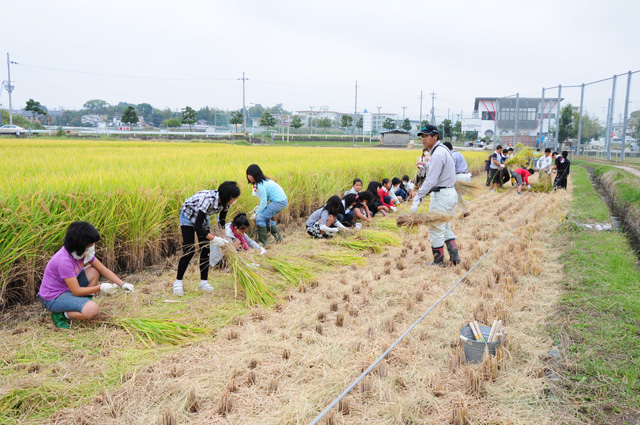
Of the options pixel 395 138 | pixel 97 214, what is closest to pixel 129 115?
pixel 395 138

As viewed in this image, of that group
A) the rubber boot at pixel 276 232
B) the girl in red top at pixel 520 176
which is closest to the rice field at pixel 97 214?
the rubber boot at pixel 276 232

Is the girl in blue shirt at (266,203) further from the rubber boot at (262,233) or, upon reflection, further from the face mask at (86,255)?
the face mask at (86,255)

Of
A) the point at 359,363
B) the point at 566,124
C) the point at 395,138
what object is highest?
the point at 566,124

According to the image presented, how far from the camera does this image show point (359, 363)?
9.41 feet

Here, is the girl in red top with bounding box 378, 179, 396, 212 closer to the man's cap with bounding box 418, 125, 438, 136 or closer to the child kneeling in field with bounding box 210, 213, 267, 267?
the man's cap with bounding box 418, 125, 438, 136

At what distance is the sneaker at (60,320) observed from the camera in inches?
131

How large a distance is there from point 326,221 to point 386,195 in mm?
2858

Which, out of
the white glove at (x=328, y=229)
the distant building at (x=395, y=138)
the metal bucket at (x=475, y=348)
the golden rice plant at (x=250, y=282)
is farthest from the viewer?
the distant building at (x=395, y=138)

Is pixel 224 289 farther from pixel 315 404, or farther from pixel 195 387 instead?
pixel 315 404

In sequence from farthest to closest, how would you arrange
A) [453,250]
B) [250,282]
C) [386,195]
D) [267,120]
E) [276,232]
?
[267,120] < [386,195] < [276,232] < [453,250] < [250,282]

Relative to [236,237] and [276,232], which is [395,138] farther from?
[236,237]

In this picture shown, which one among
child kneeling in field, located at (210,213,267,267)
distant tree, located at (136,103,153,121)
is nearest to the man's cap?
child kneeling in field, located at (210,213,267,267)

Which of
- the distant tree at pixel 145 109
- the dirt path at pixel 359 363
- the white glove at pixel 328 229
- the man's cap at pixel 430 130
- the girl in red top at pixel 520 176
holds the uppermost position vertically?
the distant tree at pixel 145 109

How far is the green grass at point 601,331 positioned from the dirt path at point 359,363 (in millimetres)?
174
